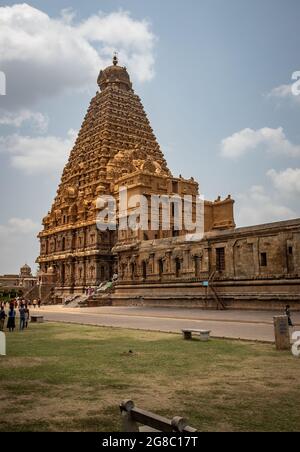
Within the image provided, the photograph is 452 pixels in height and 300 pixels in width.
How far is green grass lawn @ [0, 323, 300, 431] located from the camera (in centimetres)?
675

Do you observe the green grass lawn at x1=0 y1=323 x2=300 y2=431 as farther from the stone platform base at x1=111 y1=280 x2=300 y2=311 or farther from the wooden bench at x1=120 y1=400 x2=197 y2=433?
the stone platform base at x1=111 y1=280 x2=300 y2=311

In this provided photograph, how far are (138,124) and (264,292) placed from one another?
159ft

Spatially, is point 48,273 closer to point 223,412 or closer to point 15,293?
point 15,293

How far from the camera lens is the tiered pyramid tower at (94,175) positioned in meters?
60.2

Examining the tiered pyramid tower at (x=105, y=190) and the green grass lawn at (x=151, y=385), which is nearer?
the green grass lawn at (x=151, y=385)

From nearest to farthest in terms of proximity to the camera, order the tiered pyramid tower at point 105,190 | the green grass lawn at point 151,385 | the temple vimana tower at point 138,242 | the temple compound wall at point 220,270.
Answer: the green grass lawn at point 151,385 < the temple compound wall at point 220,270 < the temple vimana tower at point 138,242 < the tiered pyramid tower at point 105,190

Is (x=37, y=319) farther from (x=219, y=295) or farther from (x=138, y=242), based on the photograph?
(x=138, y=242)

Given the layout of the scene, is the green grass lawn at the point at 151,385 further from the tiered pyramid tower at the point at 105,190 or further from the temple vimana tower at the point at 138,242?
the tiered pyramid tower at the point at 105,190

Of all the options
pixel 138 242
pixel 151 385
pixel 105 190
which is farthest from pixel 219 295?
pixel 105 190

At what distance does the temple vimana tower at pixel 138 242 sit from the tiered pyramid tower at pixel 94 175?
165mm

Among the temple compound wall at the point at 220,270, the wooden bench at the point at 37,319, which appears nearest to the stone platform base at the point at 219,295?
the temple compound wall at the point at 220,270

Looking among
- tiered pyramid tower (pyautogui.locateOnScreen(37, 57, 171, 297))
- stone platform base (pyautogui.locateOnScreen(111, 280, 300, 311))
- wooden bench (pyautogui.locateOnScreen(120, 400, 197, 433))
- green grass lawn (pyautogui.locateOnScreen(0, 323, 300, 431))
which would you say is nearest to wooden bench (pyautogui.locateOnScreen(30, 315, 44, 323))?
green grass lawn (pyautogui.locateOnScreen(0, 323, 300, 431))
